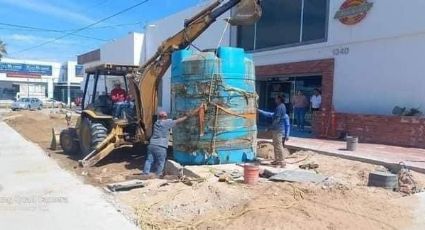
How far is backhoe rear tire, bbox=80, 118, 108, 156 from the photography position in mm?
12273

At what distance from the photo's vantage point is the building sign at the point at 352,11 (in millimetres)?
15188

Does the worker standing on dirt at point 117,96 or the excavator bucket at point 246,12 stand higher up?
the excavator bucket at point 246,12

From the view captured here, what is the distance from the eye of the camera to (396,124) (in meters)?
13.1

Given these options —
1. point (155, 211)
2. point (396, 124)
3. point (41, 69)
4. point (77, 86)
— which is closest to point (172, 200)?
point (155, 211)

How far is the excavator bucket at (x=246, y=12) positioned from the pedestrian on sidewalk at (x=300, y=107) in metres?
6.74

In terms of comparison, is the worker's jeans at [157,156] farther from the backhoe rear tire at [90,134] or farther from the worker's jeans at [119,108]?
the worker's jeans at [119,108]

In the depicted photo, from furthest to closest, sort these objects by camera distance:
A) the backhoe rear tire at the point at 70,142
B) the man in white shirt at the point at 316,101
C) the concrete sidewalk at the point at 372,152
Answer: the man in white shirt at the point at 316,101 < the backhoe rear tire at the point at 70,142 < the concrete sidewalk at the point at 372,152

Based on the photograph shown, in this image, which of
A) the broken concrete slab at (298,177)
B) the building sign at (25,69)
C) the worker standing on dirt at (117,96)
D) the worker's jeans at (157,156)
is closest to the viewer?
the broken concrete slab at (298,177)

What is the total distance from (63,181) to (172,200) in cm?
335

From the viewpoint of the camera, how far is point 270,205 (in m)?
6.88

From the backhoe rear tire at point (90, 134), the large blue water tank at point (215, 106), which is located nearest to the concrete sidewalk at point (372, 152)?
the large blue water tank at point (215, 106)

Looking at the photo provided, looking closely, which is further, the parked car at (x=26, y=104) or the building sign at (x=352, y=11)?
the parked car at (x=26, y=104)

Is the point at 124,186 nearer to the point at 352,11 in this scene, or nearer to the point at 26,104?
the point at 352,11

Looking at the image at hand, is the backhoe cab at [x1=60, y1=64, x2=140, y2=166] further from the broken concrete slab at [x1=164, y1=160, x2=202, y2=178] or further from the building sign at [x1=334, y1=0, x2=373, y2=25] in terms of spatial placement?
the building sign at [x1=334, y1=0, x2=373, y2=25]
